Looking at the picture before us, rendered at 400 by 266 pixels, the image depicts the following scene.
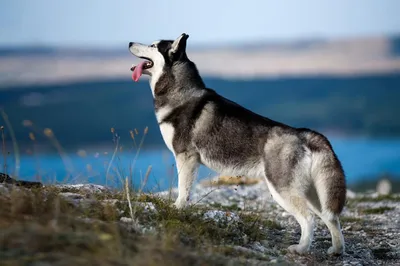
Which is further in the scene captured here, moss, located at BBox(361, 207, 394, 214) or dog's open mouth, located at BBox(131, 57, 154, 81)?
moss, located at BBox(361, 207, 394, 214)

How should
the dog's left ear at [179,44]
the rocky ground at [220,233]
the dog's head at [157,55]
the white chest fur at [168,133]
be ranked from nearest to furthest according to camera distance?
the rocky ground at [220,233], the white chest fur at [168,133], the dog's left ear at [179,44], the dog's head at [157,55]

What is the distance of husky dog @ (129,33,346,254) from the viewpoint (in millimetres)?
8297

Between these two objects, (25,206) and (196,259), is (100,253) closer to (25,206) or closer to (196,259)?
(196,259)

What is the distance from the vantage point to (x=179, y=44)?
31.0 feet

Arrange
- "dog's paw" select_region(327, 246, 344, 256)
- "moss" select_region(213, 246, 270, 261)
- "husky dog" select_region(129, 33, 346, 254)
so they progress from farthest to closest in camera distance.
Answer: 1. "dog's paw" select_region(327, 246, 344, 256)
2. "husky dog" select_region(129, 33, 346, 254)
3. "moss" select_region(213, 246, 270, 261)

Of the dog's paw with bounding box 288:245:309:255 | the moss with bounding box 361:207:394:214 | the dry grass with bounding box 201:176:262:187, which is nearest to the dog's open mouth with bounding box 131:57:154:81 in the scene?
the dog's paw with bounding box 288:245:309:255

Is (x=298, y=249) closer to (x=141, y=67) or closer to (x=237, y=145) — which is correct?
(x=237, y=145)

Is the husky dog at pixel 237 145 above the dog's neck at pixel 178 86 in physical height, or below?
below

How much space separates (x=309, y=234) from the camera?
8.31m

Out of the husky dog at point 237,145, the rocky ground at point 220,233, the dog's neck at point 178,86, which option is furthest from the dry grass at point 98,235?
the dog's neck at point 178,86

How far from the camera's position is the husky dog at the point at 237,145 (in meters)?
8.30

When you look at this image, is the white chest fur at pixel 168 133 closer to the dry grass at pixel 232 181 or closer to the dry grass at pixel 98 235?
the dry grass at pixel 98 235

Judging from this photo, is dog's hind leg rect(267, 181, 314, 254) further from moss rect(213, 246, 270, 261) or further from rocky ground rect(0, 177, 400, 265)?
moss rect(213, 246, 270, 261)

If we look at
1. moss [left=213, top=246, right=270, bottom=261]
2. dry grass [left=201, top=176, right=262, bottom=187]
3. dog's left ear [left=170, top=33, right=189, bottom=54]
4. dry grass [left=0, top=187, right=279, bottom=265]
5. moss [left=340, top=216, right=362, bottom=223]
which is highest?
dog's left ear [left=170, top=33, right=189, bottom=54]
